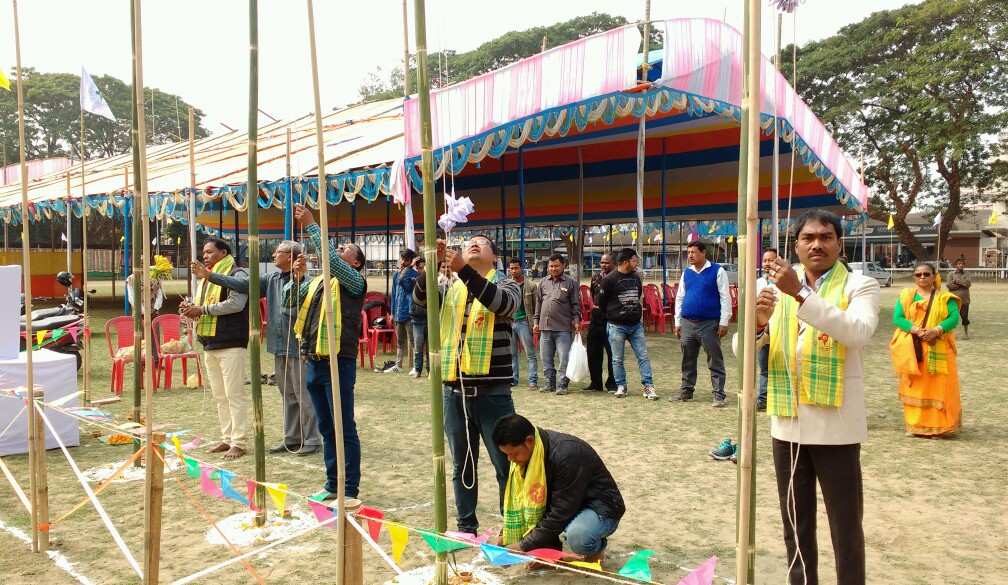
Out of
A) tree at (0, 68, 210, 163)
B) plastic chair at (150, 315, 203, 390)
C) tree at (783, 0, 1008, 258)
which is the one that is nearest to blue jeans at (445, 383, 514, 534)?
plastic chair at (150, 315, 203, 390)

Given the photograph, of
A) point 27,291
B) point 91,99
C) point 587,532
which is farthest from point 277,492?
point 91,99

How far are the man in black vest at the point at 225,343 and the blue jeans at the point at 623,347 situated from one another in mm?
3665

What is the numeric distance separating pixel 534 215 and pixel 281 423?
1076cm

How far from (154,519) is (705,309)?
207 inches

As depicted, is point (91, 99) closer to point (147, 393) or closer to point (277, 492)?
point (147, 393)

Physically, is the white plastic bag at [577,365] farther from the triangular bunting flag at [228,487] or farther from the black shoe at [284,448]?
the triangular bunting flag at [228,487]

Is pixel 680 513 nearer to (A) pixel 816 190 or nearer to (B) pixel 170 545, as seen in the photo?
(B) pixel 170 545

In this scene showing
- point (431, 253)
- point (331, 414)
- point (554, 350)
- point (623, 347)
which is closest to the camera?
point (431, 253)

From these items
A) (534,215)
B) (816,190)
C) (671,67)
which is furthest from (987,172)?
(671,67)

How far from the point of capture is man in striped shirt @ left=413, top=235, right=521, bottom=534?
3.46 m

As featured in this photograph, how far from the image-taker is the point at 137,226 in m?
4.19

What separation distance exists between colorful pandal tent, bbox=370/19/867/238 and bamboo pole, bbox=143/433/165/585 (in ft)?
7.93

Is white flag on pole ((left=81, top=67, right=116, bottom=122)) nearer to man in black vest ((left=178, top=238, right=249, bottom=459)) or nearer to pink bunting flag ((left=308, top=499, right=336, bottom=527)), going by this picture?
man in black vest ((left=178, top=238, right=249, bottom=459))

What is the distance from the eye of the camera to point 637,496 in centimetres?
441
